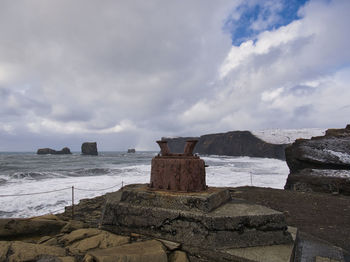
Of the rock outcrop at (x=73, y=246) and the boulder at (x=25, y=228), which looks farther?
the boulder at (x=25, y=228)

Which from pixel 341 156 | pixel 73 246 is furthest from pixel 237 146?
pixel 73 246

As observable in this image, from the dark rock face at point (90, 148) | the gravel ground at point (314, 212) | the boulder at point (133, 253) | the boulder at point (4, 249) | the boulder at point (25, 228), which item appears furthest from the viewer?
the dark rock face at point (90, 148)

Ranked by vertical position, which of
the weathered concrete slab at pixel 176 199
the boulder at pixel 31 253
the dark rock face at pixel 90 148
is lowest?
the boulder at pixel 31 253

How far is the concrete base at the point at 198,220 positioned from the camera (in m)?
2.36

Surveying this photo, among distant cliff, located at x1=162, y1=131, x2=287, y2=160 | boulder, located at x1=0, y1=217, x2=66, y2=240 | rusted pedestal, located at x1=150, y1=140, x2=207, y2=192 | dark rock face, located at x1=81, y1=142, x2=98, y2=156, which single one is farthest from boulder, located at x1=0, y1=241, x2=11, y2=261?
dark rock face, located at x1=81, y1=142, x2=98, y2=156

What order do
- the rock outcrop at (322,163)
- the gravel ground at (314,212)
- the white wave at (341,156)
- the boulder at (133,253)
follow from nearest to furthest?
the boulder at (133,253) < the gravel ground at (314,212) < the rock outcrop at (322,163) < the white wave at (341,156)

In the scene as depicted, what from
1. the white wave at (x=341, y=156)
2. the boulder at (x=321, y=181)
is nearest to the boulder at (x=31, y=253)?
the boulder at (x=321, y=181)

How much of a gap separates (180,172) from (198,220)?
0.62 m

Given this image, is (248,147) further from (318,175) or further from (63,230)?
(63,230)

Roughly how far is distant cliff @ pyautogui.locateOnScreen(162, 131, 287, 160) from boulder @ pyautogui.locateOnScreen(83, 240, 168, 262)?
180ft

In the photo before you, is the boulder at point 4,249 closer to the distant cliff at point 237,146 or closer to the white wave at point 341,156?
the white wave at point 341,156

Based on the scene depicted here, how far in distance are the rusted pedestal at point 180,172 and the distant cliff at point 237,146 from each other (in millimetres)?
53968

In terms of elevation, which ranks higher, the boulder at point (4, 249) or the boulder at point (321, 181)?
the boulder at point (4, 249)

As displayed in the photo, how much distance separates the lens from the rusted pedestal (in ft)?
9.19
